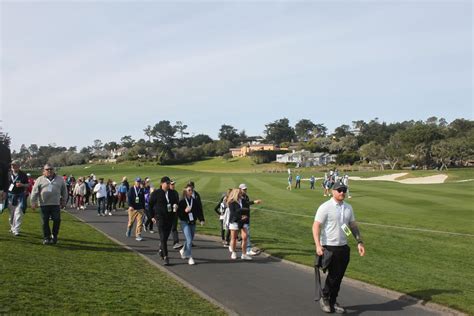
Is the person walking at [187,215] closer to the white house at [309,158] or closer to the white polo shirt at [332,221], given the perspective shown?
the white polo shirt at [332,221]

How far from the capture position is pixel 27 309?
5660 millimetres

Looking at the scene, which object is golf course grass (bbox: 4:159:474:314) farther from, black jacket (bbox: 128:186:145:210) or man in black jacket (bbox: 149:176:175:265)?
black jacket (bbox: 128:186:145:210)

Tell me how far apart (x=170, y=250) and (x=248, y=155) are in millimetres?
144304

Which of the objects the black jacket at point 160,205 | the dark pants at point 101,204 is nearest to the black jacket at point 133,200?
the black jacket at point 160,205

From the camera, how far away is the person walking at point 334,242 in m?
7.02

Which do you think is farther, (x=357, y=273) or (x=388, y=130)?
(x=388, y=130)

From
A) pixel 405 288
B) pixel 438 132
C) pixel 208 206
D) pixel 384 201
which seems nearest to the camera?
pixel 405 288

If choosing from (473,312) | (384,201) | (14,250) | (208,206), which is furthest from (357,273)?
(384,201)

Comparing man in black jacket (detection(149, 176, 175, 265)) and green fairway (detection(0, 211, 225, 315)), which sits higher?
man in black jacket (detection(149, 176, 175, 265))

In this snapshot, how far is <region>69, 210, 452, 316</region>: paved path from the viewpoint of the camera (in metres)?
7.23

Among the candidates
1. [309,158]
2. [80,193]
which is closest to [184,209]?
[80,193]

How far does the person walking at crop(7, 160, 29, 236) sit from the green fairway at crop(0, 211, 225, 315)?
32.8 inches

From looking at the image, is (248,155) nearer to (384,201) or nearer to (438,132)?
(438,132)

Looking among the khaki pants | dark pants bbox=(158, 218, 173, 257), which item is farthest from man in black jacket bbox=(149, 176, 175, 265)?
the khaki pants
